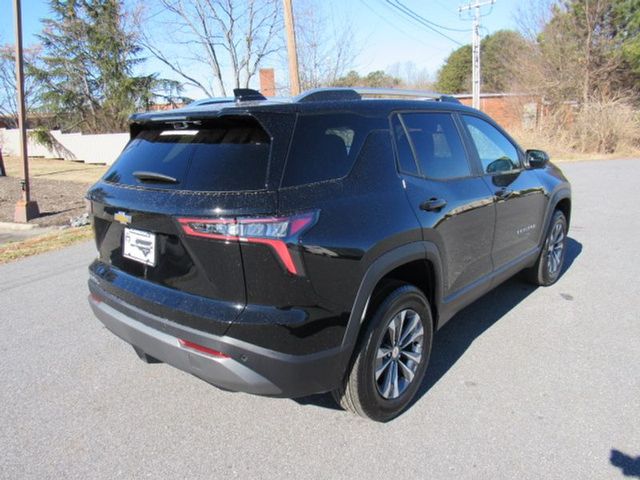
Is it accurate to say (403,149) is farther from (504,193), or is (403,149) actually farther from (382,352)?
(504,193)

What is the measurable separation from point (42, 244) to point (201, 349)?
651 cm

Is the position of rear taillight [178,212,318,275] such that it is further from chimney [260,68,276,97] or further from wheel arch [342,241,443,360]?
chimney [260,68,276,97]

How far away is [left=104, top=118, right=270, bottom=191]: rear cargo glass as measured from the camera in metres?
2.33

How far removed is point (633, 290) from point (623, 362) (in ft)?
5.54

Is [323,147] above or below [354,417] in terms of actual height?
above

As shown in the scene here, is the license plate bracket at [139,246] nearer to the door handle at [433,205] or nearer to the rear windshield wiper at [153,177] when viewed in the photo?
the rear windshield wiper at [153,177]

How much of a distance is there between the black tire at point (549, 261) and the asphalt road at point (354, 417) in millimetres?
443

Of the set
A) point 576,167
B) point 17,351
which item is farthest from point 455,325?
point 576,167

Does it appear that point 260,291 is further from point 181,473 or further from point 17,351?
point 17,351

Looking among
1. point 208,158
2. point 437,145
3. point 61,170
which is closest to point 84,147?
point 61,170

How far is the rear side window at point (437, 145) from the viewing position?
311 centimetres

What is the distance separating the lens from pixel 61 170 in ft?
74.9

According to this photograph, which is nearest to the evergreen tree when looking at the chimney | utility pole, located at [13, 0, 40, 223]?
the chimney

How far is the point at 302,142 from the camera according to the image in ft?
7.95
